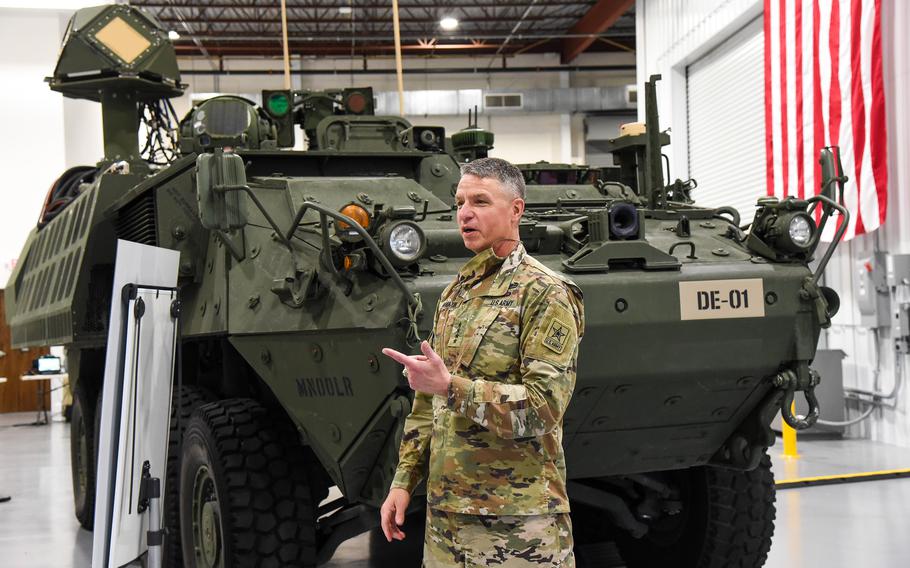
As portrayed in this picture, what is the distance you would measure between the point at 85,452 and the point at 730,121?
9465mm

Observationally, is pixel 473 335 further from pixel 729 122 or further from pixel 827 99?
pixel 729 122

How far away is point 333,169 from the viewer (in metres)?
5.31

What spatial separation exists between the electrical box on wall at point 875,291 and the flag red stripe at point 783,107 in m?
1.53

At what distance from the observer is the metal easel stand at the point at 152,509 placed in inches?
146

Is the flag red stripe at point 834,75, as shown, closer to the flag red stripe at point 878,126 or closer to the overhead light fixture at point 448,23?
the flag red stripe at point 878,126

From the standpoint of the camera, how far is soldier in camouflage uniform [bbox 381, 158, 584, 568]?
240cm

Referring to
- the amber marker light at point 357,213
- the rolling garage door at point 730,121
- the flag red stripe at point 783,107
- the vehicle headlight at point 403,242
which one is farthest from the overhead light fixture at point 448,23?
the vehicle headlight at point 403,242

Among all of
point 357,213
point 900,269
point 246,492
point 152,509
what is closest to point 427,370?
point 357,213

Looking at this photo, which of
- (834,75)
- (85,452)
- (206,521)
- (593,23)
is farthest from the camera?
(593,23)

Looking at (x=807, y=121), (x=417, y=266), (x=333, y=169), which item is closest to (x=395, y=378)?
(x=417, y=266)

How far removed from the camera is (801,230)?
4.20 metres

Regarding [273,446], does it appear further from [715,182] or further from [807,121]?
[715,182]

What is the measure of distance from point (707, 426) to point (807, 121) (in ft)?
23.3

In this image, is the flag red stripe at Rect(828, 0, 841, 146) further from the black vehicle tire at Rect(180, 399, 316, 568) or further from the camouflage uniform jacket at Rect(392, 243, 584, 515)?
the camouflage uniform jacket at Rect(392, 243, 584, 515)
